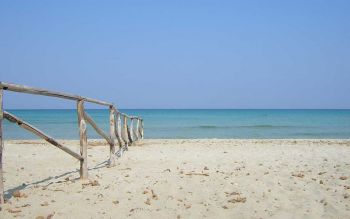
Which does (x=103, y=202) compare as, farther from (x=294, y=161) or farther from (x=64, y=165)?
(x=294, y=161)

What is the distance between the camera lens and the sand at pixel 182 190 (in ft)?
15.2

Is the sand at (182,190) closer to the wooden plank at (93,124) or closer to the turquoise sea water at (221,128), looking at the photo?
the wooden plank at (93,124)

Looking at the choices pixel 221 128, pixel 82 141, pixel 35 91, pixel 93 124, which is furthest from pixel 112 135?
pixel 221 128

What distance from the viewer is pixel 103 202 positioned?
16.4 ft

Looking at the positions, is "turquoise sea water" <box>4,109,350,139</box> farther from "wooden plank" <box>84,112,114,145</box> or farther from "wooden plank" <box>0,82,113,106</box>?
"wooden plank" <box>0,82,113,106</box>

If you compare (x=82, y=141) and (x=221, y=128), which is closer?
(x=82, y=141)

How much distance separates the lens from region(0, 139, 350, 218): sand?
15.2 ft

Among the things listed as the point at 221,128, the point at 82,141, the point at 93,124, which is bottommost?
the point at 221,128

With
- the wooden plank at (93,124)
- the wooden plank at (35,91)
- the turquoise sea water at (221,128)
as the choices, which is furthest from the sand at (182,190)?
the turquoise sea water at (221,128)

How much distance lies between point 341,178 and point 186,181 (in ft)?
8.89

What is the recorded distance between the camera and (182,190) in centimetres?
563

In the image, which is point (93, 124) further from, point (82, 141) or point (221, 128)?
point (221, 128)

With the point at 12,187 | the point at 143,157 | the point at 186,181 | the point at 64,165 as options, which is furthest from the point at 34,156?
the point at 186,181

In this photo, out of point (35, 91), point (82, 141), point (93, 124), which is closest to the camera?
point (35, 91)
